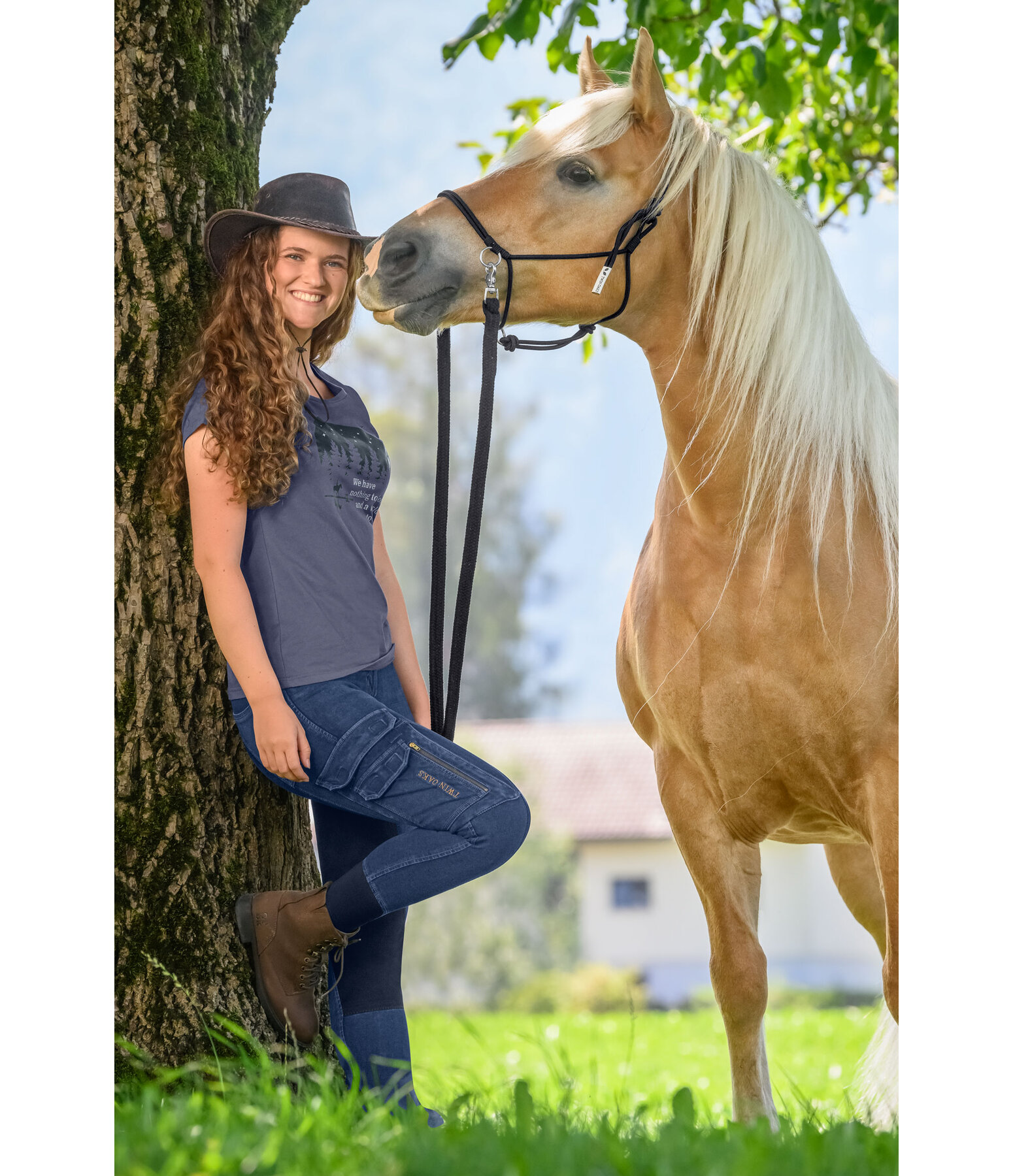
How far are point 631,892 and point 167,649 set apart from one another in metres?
12.4

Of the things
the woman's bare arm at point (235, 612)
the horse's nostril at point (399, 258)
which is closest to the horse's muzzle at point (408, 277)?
the horse's nostril at point (399, 258)

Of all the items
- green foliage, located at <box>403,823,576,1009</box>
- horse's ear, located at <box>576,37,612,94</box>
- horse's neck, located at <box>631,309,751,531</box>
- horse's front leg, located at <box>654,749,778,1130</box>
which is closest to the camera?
horse's neck, located at <box>631,309,751,531</box>

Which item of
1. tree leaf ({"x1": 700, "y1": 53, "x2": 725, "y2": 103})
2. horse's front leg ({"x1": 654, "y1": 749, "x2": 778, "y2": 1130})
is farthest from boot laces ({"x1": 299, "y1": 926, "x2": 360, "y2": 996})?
→ tree leaf ({"x1": 700, "y1": 53, "x2": 725, "y2": 103})

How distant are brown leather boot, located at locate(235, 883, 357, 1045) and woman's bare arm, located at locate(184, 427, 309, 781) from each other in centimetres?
26

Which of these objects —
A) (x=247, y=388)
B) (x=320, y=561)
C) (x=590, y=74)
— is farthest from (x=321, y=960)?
(x=590, y=74)

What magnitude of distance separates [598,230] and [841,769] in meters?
1.03

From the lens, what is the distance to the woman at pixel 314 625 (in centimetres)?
165

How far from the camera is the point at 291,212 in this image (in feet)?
5.96

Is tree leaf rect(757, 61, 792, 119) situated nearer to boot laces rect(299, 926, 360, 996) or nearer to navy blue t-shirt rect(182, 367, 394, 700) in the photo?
navy blue t-shirt rect(182, 367, 394, 700)

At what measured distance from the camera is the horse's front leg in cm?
196

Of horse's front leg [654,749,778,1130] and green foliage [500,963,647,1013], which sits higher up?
horse's front leg [654,749,778,1130]

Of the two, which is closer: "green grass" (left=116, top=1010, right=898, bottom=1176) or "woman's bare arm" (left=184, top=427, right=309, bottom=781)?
"green grass" (left=116, top=1010, right=898, bottom=1176)

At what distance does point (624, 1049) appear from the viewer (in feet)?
20.5

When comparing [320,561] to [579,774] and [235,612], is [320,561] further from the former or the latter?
[579,774]
